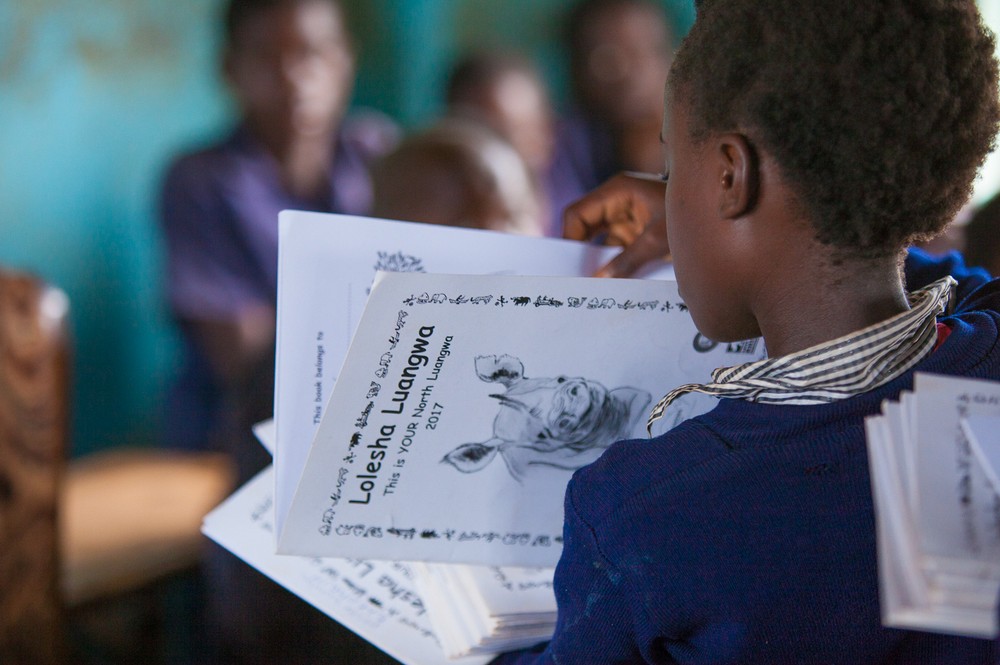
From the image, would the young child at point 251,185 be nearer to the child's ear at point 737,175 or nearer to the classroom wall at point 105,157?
the classroom wall at point 105,157

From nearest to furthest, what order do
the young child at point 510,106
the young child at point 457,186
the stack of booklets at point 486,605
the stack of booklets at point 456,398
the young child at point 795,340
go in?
the young child at point 795,340 → the stack of booklets at point 456,398 → the stack of booklets at point 486,605 → the young child at point 457,186 → the young child at point 510,106

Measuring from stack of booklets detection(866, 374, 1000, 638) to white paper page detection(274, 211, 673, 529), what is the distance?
0.32 m

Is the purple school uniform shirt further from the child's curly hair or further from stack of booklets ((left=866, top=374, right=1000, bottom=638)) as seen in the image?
stack of booklets ((left=866, top=374, right=1000, bottom=638))

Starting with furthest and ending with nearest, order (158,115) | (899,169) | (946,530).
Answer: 1. (158,115)
2. (899,169)
3. (946,530)

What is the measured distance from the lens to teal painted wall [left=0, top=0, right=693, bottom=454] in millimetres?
1984

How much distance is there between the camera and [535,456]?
67 cm

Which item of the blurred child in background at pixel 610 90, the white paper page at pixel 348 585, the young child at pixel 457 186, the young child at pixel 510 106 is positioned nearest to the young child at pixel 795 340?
the white paper page at pixel 348 585

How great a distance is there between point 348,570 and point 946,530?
492 millimetres

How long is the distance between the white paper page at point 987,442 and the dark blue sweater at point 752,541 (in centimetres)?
9

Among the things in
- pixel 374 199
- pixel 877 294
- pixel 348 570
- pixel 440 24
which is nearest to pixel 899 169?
pixel 877 294

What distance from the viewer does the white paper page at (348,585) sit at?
2.35 ft

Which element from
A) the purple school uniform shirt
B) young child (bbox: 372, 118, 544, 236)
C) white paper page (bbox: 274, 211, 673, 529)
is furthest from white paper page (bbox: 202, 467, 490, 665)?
the purple school uniform shirt

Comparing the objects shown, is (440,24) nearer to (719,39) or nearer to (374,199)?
(374,199)

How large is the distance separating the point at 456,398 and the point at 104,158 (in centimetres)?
178
